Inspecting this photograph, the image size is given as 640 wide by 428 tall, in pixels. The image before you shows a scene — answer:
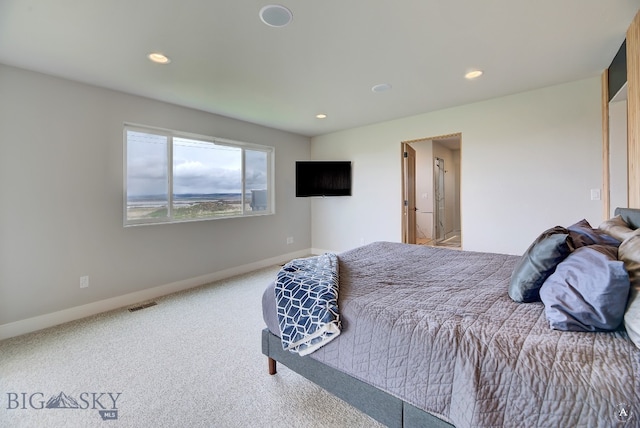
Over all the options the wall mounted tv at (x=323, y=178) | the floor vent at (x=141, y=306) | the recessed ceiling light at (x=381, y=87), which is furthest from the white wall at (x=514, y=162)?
the floor vent at (x=141, y=306)

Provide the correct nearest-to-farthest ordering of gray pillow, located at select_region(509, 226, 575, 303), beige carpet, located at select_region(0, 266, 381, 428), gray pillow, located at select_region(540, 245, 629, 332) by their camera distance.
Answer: gray pillow, located at select_region(540, 245, 629, 332) < gray pillow, located at select_region(509, 226, 575, 303) < beige carpet, located at select_region(0, 266, 381, 428)

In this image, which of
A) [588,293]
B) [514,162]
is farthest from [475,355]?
[514,162]

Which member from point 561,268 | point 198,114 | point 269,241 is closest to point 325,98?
point 198,114

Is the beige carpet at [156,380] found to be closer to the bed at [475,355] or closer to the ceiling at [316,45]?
the bed at [475,355]

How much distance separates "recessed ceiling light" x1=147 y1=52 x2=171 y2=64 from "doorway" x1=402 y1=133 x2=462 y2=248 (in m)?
3.53

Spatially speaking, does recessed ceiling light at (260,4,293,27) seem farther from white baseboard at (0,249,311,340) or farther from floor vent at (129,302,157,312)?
white baseboard at (0,249,311,340)

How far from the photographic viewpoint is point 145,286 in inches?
140

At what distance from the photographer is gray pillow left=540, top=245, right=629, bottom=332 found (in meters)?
1.07

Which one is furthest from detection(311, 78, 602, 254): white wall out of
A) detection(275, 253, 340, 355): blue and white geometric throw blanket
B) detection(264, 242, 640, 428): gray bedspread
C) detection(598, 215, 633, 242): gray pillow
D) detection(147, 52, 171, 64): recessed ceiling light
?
detection(147, 52, 171, 64): recessed ceiling light

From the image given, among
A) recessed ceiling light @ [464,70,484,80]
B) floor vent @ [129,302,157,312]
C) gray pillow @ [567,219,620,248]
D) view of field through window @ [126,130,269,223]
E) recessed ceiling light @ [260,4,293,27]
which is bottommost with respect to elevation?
floor vent @ [129,302,157,312]

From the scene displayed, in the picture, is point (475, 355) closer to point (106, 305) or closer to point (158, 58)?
point (158, 58)

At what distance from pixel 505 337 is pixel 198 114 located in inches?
170

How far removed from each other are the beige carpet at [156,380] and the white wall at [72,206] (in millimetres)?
452

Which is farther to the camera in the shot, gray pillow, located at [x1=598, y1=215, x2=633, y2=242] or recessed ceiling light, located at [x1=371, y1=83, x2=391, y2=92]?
recessed ceiling light, located at [x1=371, y1=83, x2=391, y2=92]
